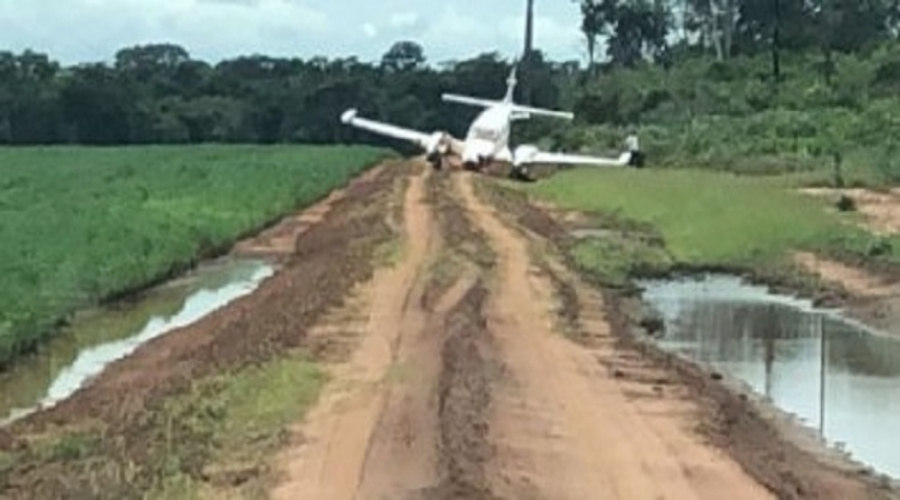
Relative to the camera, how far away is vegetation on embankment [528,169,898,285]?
35.5 meters

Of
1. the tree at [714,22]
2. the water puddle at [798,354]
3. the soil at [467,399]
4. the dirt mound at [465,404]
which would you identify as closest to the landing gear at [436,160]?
the soil at [467,399]

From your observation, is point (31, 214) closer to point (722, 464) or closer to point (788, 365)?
point (788, 365)

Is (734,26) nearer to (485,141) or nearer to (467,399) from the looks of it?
(485,141)

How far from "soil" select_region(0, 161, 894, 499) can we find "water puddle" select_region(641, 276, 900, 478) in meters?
0.63

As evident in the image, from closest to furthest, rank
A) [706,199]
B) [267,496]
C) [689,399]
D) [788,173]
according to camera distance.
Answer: [267,496] < [689,399] < [706,199] < [788,173]

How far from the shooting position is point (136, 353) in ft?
78.6

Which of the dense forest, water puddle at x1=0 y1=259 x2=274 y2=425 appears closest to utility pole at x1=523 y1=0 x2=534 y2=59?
the dense forest

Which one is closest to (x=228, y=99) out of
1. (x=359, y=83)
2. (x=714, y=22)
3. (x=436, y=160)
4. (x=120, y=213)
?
(x=359, y=83)

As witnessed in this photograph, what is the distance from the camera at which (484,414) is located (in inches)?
687

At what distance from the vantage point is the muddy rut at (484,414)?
1420 cm

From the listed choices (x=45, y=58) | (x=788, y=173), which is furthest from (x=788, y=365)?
(x=45, y=58)

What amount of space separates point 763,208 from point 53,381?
23040 millimetres

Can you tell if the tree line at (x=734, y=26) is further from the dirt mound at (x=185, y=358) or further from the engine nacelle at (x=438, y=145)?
the dirt mound at (x=185, y=358)

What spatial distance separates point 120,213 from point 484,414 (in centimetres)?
2790
